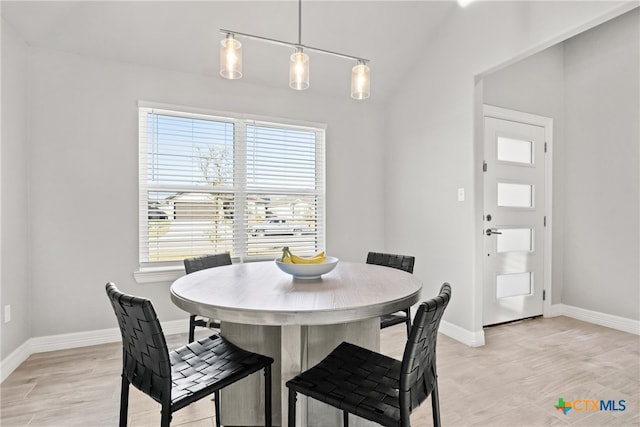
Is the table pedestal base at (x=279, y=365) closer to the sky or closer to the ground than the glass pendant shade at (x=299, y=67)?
closer to the ground

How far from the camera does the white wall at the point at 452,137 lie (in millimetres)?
2604

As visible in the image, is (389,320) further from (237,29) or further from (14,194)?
(14,194)

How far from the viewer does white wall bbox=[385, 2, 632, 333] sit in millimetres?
2604

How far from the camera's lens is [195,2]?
273 centimetres

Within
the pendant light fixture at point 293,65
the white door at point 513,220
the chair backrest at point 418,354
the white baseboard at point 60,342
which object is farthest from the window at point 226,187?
the chair backrest at point 418,354

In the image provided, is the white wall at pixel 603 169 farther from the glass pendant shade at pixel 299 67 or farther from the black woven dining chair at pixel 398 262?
the glass pendant shade at pixel 299 67

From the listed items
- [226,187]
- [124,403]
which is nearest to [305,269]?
[124,403]

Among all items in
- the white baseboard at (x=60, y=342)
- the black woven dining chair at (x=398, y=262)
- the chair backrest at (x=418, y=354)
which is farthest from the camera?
the white baseboard at (x=60, y=342)

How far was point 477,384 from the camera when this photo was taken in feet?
7.41

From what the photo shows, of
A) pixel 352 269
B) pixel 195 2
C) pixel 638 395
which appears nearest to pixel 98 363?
pixel 352 269

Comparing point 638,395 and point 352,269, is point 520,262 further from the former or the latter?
point 352,269

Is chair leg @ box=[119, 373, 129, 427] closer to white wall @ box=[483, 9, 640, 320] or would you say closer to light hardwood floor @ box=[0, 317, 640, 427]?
light hardwood floor @ box=[0, 317, 640, 427]

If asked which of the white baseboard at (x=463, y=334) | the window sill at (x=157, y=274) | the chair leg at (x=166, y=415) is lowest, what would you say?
the white baseboard at (x=463, y=334)

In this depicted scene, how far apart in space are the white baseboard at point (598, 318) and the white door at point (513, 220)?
30cm
